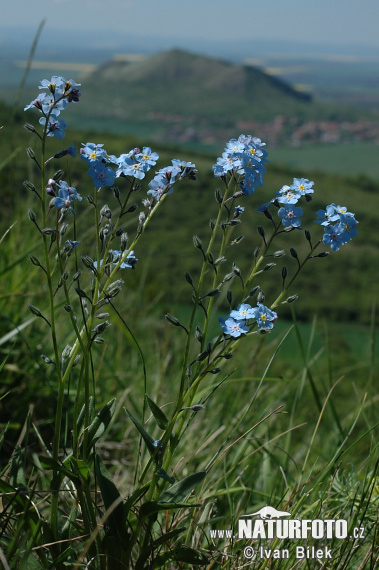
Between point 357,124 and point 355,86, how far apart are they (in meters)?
49.6

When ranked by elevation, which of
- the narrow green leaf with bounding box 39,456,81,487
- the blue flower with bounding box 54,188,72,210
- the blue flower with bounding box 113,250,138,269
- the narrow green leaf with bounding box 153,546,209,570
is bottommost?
the narrow green leaf with bounding box 153,546,209,570

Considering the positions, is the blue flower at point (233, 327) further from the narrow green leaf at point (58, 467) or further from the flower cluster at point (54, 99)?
the flower cluster at point (54, 99)

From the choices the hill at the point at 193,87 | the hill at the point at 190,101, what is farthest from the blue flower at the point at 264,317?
the hill at the point at 193,87

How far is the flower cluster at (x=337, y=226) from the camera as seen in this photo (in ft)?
4.94

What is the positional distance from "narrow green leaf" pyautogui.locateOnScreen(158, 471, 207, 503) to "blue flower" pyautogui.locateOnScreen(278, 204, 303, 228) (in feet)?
2.41

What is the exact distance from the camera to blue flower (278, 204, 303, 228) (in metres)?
1.53

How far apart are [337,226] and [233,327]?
409 mm

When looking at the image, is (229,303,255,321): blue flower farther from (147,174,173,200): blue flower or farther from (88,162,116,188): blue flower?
(88,162,116,188): blue flower

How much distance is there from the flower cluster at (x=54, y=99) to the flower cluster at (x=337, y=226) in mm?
747

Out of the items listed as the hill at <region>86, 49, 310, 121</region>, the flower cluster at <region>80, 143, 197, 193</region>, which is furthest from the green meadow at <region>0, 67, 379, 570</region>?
the hill at <region>86, 49, 310, 121</region>

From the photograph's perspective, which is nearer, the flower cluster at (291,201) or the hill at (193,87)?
the flower cluster at (291,201)

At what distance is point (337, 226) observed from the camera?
152 centimetres

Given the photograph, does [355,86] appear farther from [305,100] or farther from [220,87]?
[220,87]

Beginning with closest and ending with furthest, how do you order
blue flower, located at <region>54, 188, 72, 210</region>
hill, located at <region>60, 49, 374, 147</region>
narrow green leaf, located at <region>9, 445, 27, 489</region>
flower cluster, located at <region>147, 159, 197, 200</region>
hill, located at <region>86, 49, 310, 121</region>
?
blue flower, located at <region>54, 188, 72, 210</region>, flower cluster, located at <region>147, 159, 197, 200</region>, narrow green leaf, located at <region>9, 445, 27, 489</region>, hill, located at <region>60, 49, 374, 147</region>, hill, located at <region>86, 49, 310, 121</region>
